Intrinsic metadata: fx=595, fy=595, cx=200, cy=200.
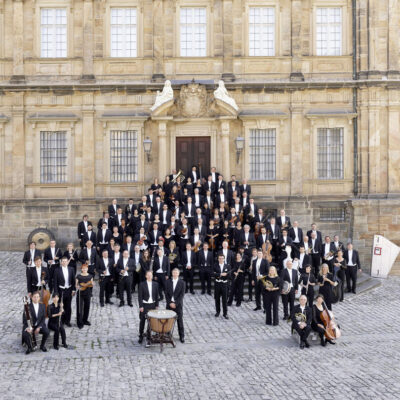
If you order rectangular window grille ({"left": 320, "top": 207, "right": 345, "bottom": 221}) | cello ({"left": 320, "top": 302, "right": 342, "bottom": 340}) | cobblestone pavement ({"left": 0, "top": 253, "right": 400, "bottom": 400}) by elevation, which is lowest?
cobblestone pavement ({"left": 0, "top": 253, "right": 400, "bottom": 400})

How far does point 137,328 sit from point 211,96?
12591 mm

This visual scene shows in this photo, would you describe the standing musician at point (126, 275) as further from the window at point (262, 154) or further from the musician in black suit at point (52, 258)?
the window at point (262, 154)

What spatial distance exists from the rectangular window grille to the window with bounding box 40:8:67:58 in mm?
12859

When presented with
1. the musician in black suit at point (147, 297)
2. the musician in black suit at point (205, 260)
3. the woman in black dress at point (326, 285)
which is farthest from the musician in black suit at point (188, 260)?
the musician in black suit at point (147, 297)

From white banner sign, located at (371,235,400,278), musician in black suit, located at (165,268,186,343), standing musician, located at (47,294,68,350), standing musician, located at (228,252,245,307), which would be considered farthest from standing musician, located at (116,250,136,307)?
white banner sign, located at (371,235,400,278)

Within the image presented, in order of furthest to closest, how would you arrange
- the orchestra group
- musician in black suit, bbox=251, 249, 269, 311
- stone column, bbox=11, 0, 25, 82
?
stone column, bbox=11, 0, 25, 82
musician in black suit, bbox=251, 249, 269, 311
the orchestra group

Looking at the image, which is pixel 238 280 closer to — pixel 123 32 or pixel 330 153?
pixel 330 153

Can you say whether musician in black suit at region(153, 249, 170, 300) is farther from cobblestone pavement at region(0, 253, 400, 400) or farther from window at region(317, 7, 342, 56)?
window at region(317, 7, 342, 56)

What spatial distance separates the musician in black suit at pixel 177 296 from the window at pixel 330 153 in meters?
13.1

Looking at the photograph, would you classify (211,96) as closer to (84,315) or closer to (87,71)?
(87,71)

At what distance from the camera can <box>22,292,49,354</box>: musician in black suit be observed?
42.0ft

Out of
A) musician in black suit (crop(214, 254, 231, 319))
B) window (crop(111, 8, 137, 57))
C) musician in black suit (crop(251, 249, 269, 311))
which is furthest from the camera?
window (crop(111, 8, 137, 57))

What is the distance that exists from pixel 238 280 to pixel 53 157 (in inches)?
457

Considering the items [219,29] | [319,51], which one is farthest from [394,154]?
[219,29]
